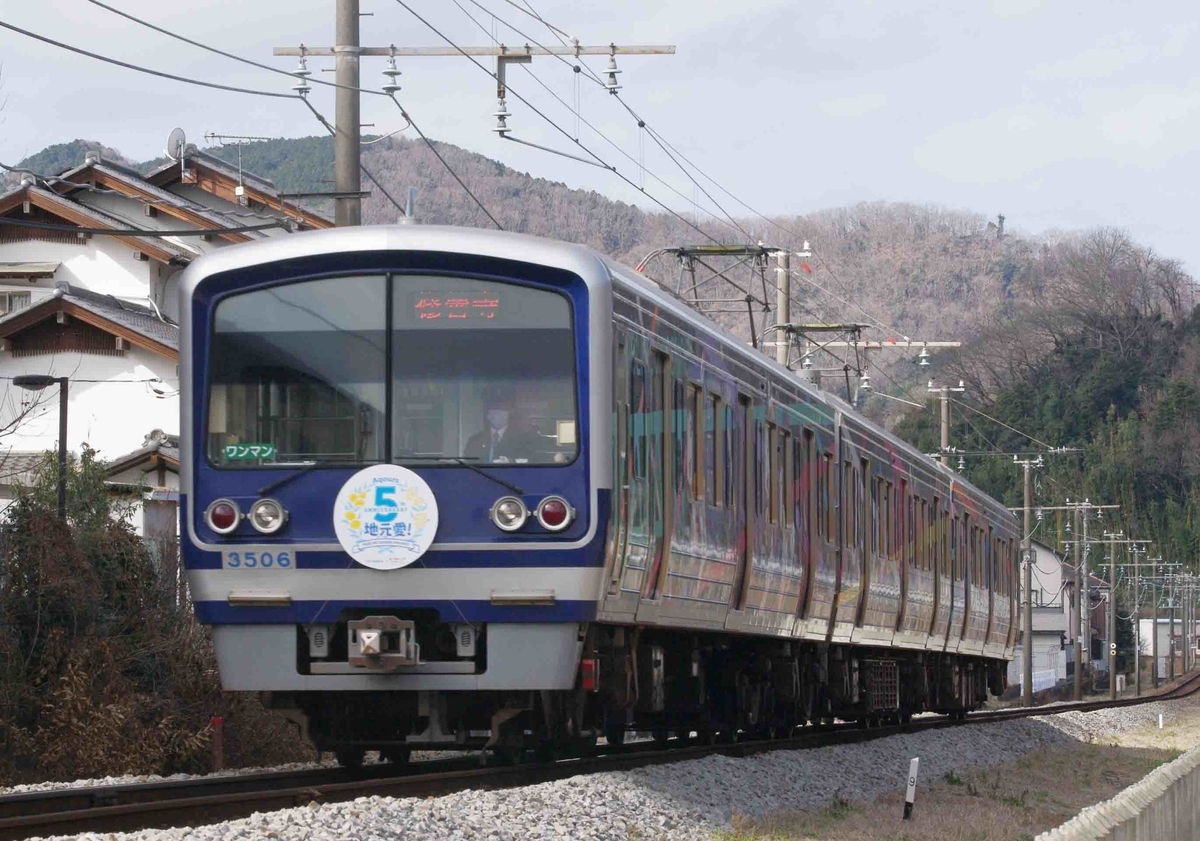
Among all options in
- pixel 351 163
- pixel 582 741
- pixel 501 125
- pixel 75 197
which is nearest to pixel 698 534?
pixel 582 741

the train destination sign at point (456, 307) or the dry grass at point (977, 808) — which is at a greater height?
the train destination sign at point (456, 307)

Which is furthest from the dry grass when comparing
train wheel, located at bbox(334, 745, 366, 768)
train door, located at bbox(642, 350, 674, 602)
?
train wheel, located at bbox(334, 745, 366, 768)

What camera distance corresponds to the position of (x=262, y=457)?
1041 centimetres

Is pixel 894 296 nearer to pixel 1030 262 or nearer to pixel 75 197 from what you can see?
pixel 1030 262

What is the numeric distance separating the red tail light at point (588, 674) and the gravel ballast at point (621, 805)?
1.63ft

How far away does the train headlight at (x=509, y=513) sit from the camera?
10.1 metres

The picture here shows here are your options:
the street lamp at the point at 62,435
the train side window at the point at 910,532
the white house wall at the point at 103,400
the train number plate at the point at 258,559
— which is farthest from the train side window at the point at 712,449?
the white house wall at the point at 103,400

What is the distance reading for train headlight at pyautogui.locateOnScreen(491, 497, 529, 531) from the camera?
33.1 ft

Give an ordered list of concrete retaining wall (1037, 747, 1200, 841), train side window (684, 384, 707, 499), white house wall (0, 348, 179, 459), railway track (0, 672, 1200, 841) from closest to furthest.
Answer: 1. concrete retaining wall (1037, 747, 1200, 841)
2. railway track (0, 672, 1200, 841)
3. train side window (684, 384, 707, 499)
4. white house wall (0, 348, 179, 459)

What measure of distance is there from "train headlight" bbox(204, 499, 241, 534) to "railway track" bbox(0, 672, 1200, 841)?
1390mm

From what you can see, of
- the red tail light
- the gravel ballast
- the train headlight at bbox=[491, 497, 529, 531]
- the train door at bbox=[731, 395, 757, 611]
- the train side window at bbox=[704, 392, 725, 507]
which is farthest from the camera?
the train door at bbox=[731, 395, 757, 611]

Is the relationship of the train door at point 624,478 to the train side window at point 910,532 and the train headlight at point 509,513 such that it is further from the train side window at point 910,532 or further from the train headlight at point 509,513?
the train side window at point 910,532

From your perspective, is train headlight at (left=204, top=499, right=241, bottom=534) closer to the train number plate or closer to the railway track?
the train number plate

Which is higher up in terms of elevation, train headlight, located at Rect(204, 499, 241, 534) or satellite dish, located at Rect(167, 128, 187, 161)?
satellite dish, located at Rect(167, 128, 187, 161)
